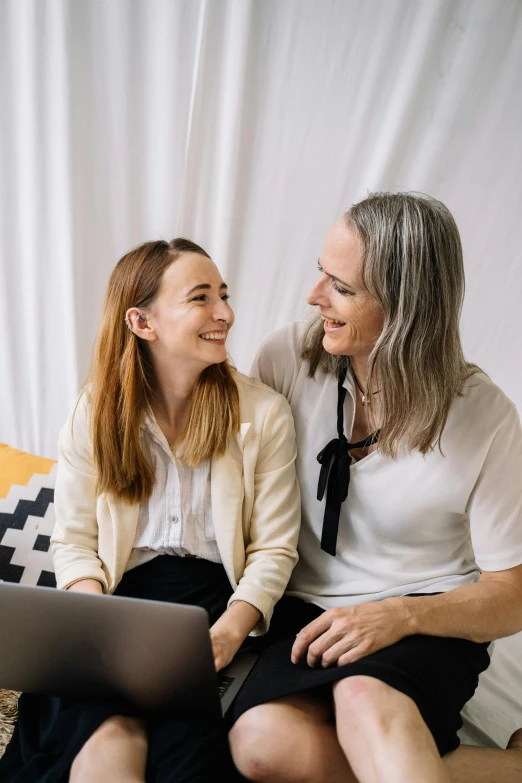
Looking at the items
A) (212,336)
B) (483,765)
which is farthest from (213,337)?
(483,765)

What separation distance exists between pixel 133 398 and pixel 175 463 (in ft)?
0.49

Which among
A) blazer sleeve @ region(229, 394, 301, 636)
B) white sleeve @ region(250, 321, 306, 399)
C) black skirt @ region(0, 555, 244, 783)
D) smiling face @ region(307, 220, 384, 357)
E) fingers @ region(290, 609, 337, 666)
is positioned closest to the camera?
black skirt @ region(0, 555, 244, 783)

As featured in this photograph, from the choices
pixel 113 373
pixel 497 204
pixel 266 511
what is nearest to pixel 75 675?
pixel 266 511

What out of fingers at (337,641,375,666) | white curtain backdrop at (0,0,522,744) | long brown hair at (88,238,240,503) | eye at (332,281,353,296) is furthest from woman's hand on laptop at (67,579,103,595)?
white curtain backdrop at (0,0,522,744)

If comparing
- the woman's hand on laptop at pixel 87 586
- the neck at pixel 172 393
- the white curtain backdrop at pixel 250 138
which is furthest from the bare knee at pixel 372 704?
the white curtain backdrop at pixel 250 138

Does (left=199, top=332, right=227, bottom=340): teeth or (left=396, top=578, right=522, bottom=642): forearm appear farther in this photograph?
(left=199, top=332, right=227, bottom=340): teeth

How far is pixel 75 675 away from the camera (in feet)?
3.84

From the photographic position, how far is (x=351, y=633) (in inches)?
48.5

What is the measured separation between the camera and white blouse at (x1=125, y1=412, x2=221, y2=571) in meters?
1.48

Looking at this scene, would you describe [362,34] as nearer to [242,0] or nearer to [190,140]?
[242,0]

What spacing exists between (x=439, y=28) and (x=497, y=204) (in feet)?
1.44

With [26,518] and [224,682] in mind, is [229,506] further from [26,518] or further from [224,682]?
[26,518]

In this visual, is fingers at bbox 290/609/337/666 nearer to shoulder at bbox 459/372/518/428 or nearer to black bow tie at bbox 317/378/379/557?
black bow tie at bbox 317/378/379/557

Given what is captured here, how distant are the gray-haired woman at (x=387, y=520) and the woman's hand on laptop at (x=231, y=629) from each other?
2.3 inches
